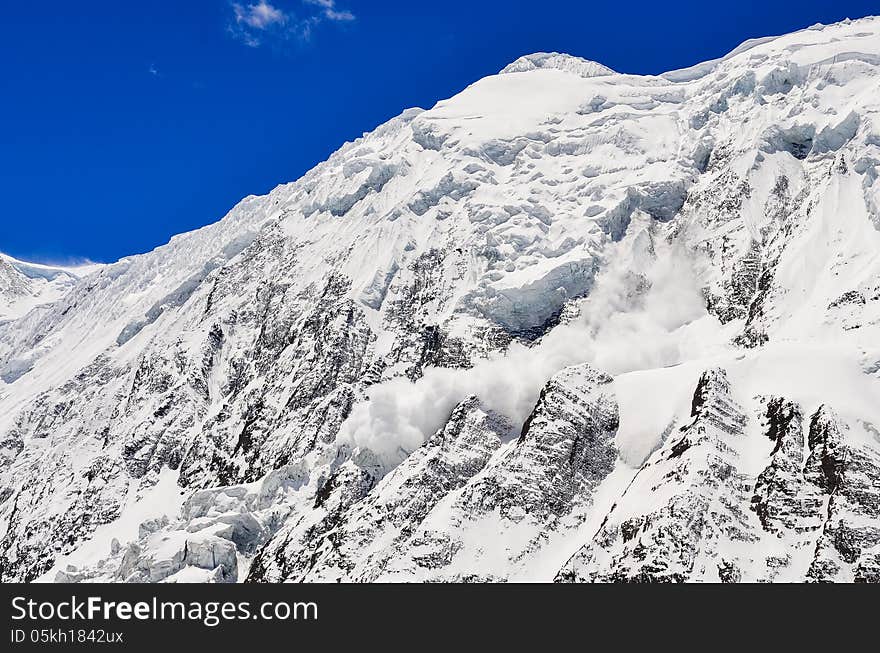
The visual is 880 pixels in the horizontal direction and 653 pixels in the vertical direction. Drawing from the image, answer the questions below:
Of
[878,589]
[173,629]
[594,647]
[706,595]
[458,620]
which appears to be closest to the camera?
[173,629]

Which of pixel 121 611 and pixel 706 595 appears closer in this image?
pixel 121 611

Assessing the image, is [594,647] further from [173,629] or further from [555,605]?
[173,629]

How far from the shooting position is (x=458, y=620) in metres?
119

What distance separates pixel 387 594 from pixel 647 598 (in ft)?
117

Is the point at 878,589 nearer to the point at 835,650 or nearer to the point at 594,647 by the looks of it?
the point at 835,650

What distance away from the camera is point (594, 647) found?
111m

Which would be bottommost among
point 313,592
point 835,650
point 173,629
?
point 835,650

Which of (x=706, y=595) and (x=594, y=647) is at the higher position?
(x=706, y=595)

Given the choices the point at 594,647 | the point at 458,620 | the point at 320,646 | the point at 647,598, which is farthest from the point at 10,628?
the point at 647,598

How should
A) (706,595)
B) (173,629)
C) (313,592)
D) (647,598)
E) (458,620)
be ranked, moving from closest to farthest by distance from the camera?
(173,629)
(458,620)
(313,592)
(647,598)
(706,595)

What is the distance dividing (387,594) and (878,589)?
102721 millimetres

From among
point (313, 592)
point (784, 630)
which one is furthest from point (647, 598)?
point (313, 592)

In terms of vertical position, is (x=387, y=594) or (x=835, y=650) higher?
(x=387, y=594)

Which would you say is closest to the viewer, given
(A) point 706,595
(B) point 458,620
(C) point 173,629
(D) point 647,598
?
(C) point 173,629
